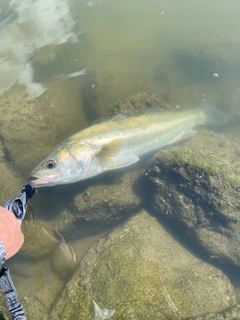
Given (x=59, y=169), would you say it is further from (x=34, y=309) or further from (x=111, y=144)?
(x=34, y=309)

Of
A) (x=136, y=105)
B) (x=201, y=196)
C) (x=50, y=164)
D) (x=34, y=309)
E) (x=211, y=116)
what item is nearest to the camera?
(x=34, y=309)

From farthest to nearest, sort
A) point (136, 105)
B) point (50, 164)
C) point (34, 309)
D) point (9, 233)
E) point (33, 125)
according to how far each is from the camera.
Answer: point (136, 105)
point (33, 125)
point (50, 164)
point (34, 309)
point (9, 233)

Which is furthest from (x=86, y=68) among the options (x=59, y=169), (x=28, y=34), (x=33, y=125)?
(x=59, y=169)

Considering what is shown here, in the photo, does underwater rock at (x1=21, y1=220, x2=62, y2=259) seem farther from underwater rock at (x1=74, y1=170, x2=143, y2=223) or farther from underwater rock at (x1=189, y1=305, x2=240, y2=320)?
underwater rock at (x1=189, y1=305, x2=240, y2=320)

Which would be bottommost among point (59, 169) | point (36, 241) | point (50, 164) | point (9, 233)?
point (36, 241)

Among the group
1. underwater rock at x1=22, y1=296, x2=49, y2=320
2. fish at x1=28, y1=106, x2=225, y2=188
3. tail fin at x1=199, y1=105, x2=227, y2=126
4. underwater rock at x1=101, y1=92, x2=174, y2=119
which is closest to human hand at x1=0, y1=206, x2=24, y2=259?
fish at x1=28, y1=106, x2=225, y2=188

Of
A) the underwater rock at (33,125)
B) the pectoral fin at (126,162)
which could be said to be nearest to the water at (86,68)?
the underwater rock at (33,125)

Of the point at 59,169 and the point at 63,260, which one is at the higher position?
the point at 59,169

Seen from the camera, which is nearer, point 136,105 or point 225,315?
point 225,315
